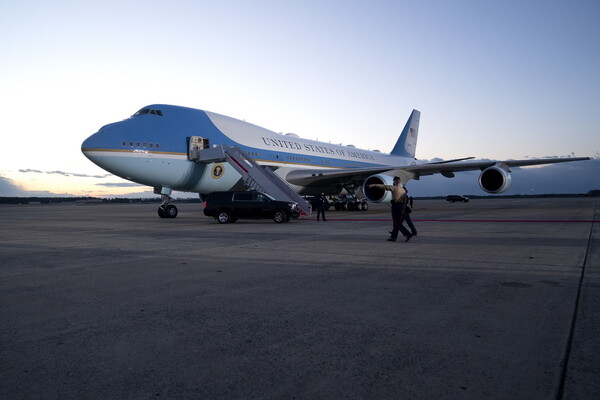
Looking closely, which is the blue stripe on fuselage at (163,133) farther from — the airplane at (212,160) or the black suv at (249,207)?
the black suv at (249,207)

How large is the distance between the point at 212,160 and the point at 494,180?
45.9 ft

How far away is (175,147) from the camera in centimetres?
1745

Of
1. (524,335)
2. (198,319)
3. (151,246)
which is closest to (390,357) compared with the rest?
(524,335)

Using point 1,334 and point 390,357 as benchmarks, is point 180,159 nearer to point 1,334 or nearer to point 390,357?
point 1,334

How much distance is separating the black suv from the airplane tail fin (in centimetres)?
2347

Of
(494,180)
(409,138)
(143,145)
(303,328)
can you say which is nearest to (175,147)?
(143,145)

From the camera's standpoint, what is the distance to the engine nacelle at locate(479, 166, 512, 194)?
20516mm

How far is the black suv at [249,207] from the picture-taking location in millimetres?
16047

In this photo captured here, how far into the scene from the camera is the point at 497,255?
7.40m

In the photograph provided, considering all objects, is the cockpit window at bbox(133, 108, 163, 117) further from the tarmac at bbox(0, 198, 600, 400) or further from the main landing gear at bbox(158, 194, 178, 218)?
the tarmac at bbox(0, 198, 600, 400)

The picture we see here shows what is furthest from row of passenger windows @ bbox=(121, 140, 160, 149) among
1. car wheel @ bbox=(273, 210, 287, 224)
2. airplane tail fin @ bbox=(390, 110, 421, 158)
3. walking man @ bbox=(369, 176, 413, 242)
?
airplane tail fin @ bbox=(390, 110, 421, 158)

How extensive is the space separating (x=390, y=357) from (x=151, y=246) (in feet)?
24.5

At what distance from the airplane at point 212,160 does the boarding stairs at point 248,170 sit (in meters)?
0.10

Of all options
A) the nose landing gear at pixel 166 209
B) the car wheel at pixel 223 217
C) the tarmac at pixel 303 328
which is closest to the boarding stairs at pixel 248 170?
the car wheel at pixel 223 217
